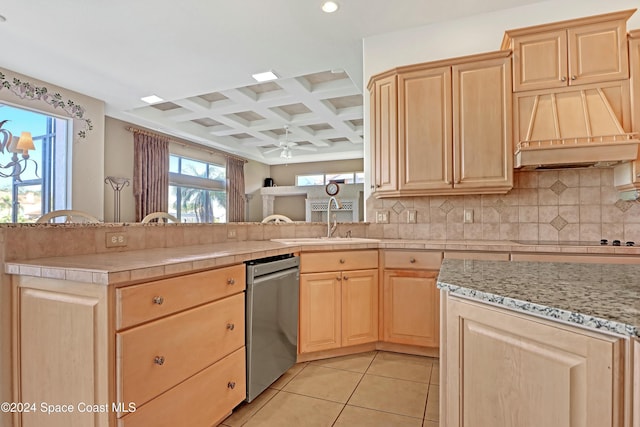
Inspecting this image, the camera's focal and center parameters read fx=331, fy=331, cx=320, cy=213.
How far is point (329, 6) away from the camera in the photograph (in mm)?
2729

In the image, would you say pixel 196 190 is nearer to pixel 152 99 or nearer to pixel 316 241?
pixel 152 99

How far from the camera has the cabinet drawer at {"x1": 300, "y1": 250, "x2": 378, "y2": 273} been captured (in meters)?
2.36

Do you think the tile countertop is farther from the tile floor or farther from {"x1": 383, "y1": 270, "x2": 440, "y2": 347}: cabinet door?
{"x1": 383, "y1": 270, "x2": 440, "y2": 347}: cabinet door

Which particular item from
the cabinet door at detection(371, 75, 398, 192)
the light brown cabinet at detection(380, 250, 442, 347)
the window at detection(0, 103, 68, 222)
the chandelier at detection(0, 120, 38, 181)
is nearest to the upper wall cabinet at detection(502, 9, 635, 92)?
the cabinet door at detection(371, 75, 398, 192)

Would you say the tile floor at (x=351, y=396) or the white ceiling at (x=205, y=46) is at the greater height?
the white ceiling at (x=205, y=46)

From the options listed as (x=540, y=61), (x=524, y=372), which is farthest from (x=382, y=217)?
(x=524, y=372)

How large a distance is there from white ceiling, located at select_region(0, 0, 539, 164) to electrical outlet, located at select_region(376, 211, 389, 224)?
1.72 metres

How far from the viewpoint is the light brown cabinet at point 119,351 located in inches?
44.7

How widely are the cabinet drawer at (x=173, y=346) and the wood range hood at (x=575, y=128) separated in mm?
2314

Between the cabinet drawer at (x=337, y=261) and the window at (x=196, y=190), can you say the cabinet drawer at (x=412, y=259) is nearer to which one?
the cabinet drawer at (x=337, y=261)

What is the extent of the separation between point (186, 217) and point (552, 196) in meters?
6.27

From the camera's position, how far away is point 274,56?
355 centimetres

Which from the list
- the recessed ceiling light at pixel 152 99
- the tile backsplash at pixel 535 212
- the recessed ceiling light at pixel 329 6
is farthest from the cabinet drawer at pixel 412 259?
the recessed ceiling light at pixel 152 99

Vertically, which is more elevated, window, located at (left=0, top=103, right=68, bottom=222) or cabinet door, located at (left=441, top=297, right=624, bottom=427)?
window, located at (left=0, top=103, right=68, bottom=222)
